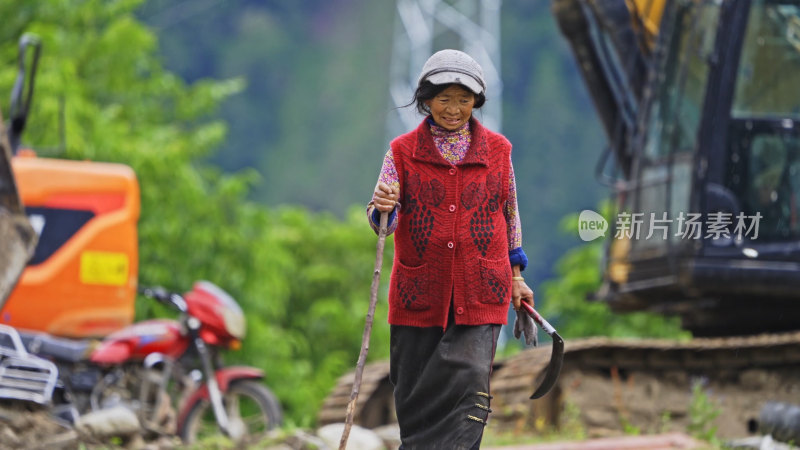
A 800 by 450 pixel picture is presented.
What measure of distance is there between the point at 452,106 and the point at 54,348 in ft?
16.5

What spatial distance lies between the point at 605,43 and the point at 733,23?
175cm

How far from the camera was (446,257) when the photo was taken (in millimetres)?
4805

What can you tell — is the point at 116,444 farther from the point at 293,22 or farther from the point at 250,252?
the point at 293,22

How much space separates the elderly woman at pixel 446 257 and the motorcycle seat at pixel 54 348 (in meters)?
4.62

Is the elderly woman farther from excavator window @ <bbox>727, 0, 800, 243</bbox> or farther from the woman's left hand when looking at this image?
excavator window @ <bbox>727, 0, 800, 243</bbox>

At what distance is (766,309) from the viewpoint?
10383 mm

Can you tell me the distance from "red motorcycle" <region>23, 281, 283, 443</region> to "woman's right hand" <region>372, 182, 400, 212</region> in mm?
4207

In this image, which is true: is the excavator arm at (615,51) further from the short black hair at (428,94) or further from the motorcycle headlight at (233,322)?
the short black hair at (428,94)

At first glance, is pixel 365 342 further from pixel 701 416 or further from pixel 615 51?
pixel 615 51

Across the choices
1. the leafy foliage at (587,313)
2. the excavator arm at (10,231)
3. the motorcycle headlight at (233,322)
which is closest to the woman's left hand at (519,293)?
the excavator arm at (10,231)

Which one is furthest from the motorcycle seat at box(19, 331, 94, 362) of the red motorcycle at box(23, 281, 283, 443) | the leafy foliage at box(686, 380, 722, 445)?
the leafy foliage at box(686, 380, 722, 445)

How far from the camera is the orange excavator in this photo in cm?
953

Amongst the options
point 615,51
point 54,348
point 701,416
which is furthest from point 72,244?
point 615,51

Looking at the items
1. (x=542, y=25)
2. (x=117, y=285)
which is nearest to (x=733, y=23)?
(x=117, y=285)
